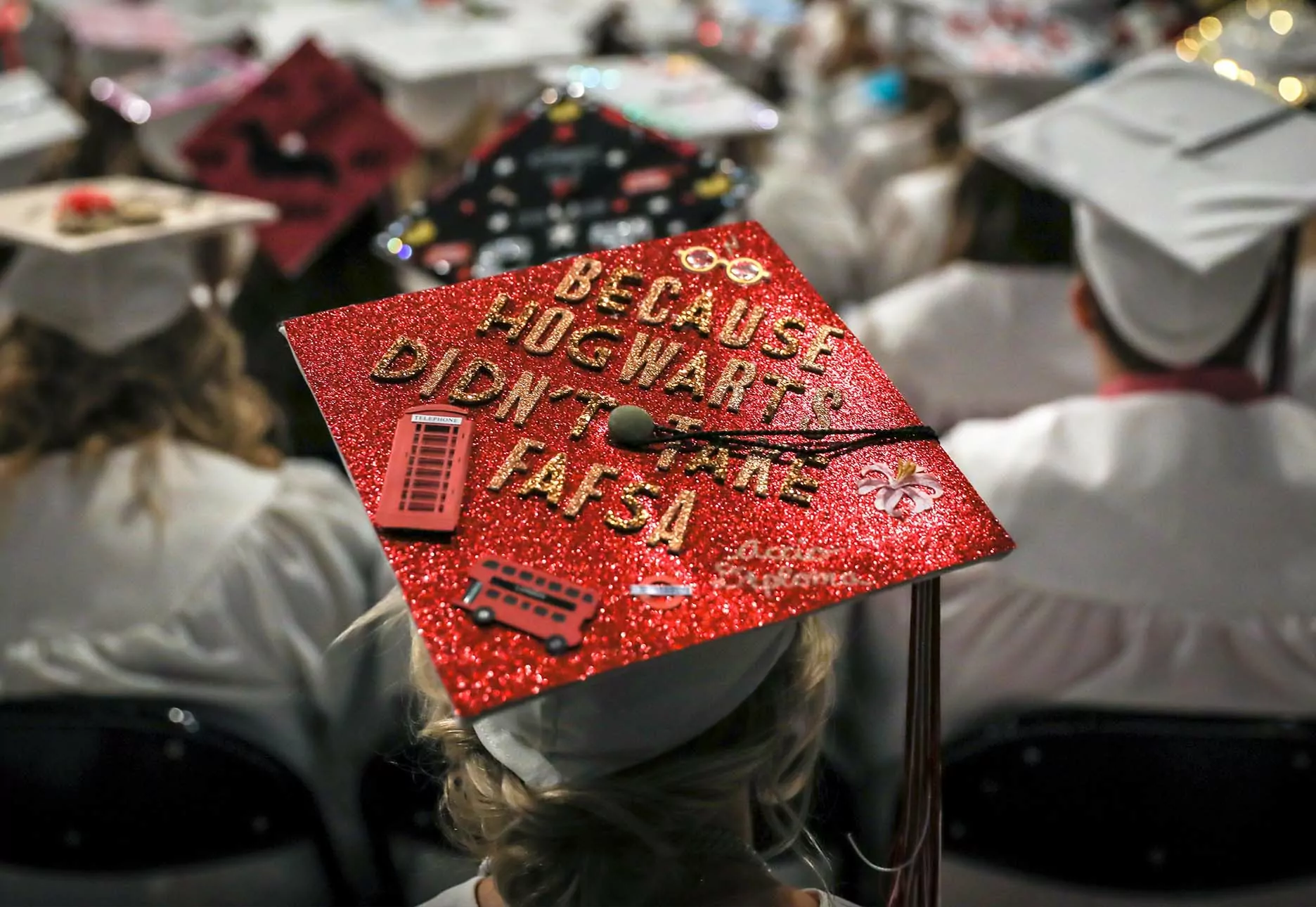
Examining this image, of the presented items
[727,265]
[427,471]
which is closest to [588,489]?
[427,471]

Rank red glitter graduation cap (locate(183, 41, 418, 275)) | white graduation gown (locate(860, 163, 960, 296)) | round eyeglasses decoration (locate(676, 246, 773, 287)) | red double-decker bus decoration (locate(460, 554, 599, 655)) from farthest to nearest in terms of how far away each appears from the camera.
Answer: white graduation gown (locate(860, 163, 960, 296))
red glitter graduation cap (locate(183, 41, 418, 275))
round eyeglasses decoration (locate(676, 246, 773, 287))
red double-decker bus decoration (locate(460, 554, 599, 655))

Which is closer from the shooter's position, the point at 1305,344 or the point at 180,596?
the point at 180,596

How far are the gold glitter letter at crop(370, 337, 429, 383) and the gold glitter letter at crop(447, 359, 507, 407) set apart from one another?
0.04 metres

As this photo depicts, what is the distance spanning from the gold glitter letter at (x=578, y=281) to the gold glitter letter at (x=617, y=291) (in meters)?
0.02

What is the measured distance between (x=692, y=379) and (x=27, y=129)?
249 cm

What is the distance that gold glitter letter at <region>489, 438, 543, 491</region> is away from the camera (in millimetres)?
1025

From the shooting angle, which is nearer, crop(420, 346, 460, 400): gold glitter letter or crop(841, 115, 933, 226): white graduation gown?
crop(420, 346, 460, 400): gold glitter letter

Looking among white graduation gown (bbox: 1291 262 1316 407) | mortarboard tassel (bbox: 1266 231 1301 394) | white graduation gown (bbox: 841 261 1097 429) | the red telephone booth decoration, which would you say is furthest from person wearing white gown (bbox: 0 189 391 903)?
white graduation gown (bbox: 1291 262 1316 407)

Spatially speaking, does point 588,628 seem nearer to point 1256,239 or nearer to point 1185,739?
point 1185,739

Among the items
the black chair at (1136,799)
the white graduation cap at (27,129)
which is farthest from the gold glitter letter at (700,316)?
the white graduation cap at (27,129)

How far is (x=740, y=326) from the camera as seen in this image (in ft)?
3.93

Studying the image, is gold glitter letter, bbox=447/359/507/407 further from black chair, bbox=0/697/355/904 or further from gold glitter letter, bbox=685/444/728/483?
black chair, bbox=0/697/355/904

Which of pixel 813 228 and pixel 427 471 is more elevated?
pixel 427 471

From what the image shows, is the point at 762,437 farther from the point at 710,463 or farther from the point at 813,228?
the point at 813,228
